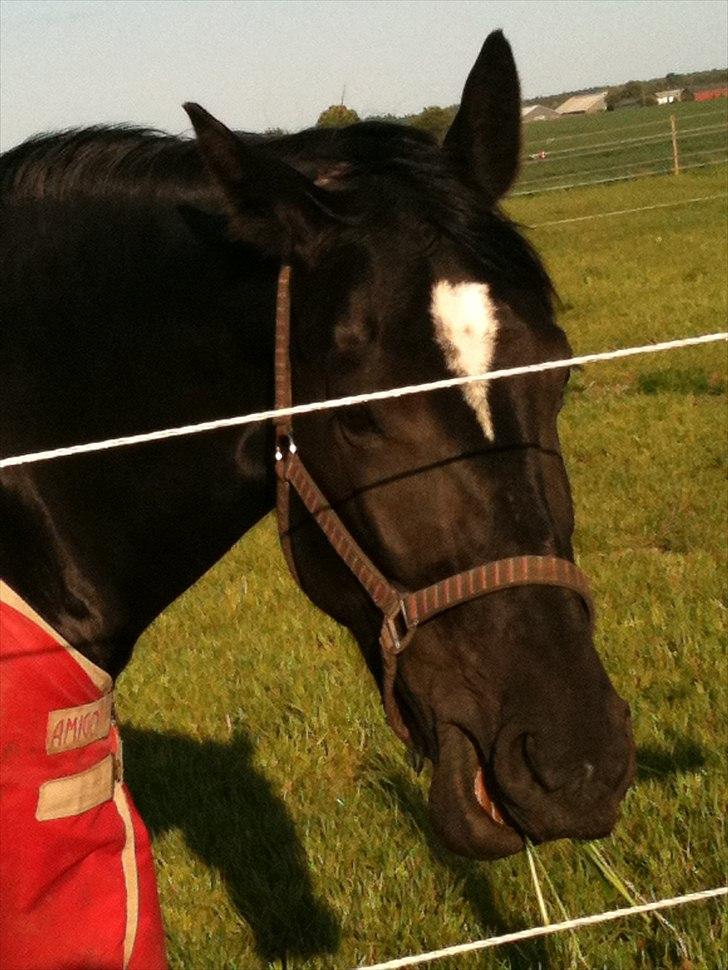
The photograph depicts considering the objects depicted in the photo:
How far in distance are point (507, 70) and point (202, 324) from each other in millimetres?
758

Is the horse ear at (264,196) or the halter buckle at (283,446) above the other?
the horse ear at (264,196)

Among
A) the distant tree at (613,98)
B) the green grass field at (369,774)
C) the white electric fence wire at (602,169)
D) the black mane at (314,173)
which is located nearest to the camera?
the black mane at (314,173)

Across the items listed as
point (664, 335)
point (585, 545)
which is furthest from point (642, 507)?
point (664, 335)

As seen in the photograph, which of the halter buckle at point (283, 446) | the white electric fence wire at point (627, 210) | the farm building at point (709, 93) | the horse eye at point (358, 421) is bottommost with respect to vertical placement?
the farm building at point (709, 93)

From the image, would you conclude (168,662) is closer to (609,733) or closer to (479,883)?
(479,883)

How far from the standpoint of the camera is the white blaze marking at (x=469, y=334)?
1.98m

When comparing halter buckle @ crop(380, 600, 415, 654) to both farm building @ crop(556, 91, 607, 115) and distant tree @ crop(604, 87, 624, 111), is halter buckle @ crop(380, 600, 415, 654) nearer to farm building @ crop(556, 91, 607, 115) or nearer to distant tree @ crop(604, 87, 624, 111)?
distant tree @ crop(604, 87, 624, 111)

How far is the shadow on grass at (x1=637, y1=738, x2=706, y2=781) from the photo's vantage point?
3715 millimetres

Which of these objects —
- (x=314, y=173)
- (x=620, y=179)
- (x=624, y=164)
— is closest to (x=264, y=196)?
(x=314, y=173)

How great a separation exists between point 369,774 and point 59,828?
1.99 metres

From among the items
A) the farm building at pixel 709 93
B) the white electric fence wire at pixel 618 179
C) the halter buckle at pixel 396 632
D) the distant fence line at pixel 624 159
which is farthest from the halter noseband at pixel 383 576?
the farm building at pixel 709 93

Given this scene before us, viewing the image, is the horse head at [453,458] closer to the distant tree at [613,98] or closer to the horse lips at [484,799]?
the horse lips at [484,799]

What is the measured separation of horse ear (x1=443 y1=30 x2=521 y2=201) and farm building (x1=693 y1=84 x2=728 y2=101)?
70.1m

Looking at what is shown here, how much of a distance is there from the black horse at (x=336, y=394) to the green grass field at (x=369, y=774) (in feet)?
4.29
